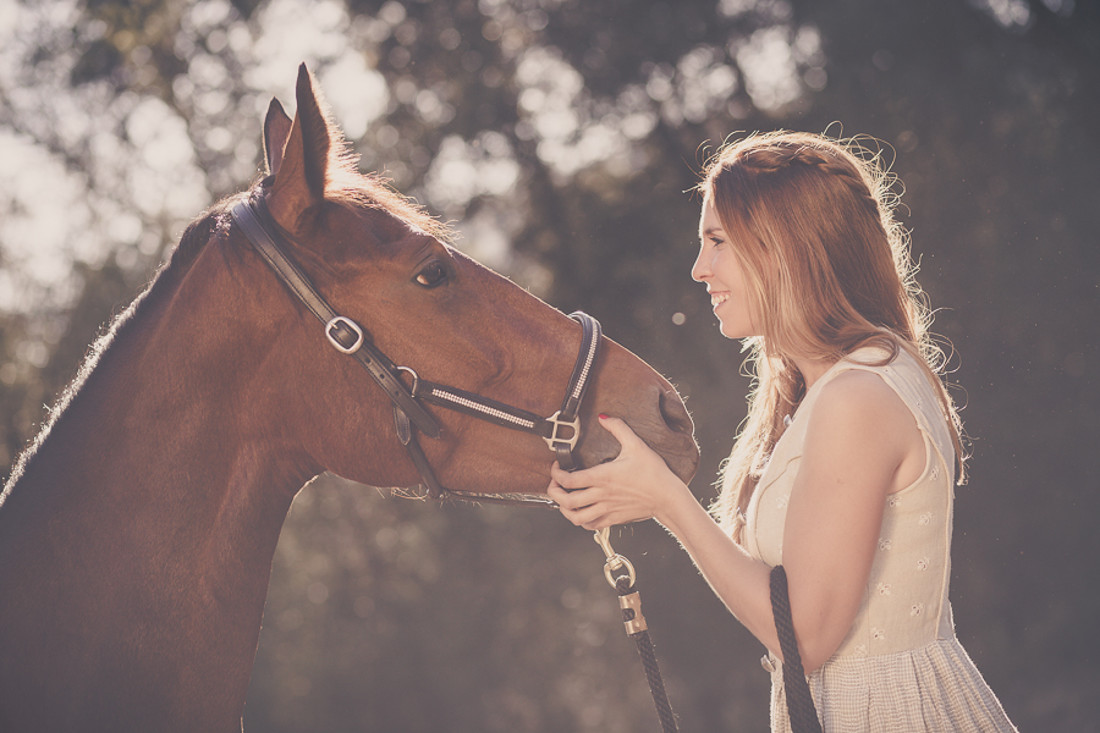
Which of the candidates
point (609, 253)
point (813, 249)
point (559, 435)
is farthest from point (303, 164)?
point (609, 253)

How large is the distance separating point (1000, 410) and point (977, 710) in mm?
8934

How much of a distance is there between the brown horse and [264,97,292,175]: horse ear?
0.08 ft

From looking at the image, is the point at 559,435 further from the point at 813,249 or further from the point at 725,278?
the point at 813,249

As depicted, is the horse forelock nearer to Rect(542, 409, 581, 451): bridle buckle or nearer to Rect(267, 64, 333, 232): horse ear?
Rect(267, 64, 333, 232): horse ear

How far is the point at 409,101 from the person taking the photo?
450 inches

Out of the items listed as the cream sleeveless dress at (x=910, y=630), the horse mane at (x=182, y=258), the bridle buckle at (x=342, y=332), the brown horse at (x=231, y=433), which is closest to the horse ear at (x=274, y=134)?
the brown horse at (x=231, y=433)

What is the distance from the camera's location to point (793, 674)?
1.86 metres

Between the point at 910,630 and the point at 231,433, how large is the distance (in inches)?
73.8

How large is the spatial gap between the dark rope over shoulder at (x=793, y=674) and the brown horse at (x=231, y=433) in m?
0.51

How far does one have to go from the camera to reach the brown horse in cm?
200

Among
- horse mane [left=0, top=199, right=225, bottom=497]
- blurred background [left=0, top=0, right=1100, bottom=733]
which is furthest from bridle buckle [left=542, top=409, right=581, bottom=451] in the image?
blurred background [left=0, top=0, right=1100, bottom=733]

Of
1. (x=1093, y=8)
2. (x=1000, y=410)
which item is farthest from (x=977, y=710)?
(x=1093, y=8)

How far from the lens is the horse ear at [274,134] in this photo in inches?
100

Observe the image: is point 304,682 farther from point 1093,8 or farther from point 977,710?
point 1093,8
